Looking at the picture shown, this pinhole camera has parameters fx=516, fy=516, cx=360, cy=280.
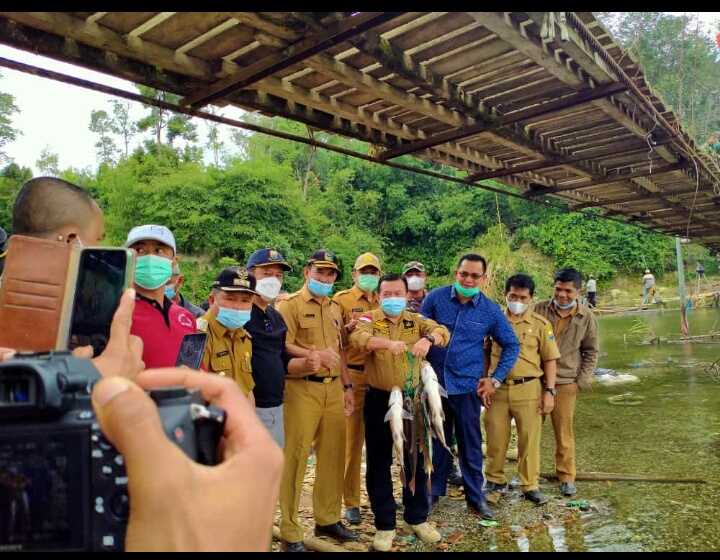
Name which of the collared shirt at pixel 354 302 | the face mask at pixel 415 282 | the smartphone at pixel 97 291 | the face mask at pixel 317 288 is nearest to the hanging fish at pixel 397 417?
the face mask at pixel 317 288

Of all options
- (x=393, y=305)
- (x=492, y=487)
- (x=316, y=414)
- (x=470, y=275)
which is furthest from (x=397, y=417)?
(x=492, y=487)

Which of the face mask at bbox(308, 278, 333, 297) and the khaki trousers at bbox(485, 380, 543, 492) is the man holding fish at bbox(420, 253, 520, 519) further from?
the face mask at bbox(308, 278, 333, 297)

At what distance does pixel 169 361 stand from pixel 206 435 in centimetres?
178

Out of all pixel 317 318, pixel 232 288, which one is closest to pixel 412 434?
pixel 317 318

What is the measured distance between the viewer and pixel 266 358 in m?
3.74

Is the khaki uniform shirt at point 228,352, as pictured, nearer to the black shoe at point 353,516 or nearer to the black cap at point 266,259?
the black cap at point 266,259

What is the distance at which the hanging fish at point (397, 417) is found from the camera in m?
3.57

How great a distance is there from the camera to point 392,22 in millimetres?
2646

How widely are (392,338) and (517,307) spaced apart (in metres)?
1.52

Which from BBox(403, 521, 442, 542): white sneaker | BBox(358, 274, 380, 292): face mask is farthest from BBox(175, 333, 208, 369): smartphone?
BBox(358, 274, 380, 292): face mask

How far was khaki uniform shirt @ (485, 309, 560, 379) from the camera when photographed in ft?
15.9

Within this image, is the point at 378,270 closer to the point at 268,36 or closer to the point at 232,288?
the point at 232,288

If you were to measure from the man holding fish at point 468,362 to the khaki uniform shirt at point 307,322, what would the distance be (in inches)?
39.9

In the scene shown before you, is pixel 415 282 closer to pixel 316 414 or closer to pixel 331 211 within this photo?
pixel 316 414
